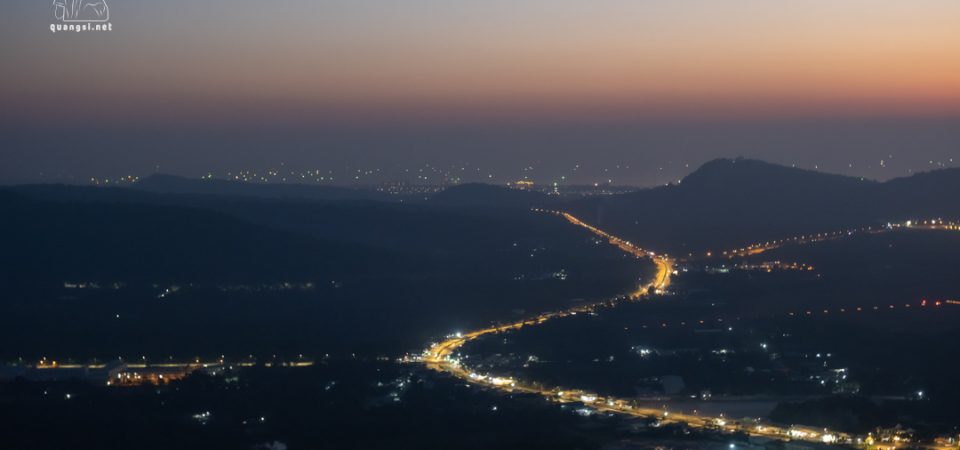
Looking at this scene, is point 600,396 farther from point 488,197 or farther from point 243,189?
point 243,189

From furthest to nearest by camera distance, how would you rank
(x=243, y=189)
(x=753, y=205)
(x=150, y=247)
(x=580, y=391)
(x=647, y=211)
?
(x=243, y=189) < (x=647, y=211) < (x=753, y=205) < (x=150, y=247) < (x=580, y=391)

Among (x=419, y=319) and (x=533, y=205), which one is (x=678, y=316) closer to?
(x=419, y=319)

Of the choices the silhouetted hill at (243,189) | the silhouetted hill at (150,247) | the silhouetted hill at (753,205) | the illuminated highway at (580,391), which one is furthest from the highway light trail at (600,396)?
the silhouetted hill at (243,189)

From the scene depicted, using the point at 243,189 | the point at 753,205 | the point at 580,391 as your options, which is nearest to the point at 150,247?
the point at 580,391

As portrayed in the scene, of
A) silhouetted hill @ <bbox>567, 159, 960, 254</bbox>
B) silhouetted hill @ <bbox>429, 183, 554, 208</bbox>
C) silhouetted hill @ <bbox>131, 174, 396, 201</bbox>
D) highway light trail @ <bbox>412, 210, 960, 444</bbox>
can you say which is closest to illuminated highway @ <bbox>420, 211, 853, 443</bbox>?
highway light trail @ <bbox>412, 210, 960, 444</bbox>

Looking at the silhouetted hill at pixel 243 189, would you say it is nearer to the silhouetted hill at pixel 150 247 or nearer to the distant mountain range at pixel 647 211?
the distant mountain range at pixel 647 211

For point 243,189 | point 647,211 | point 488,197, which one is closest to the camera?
point 647,211
